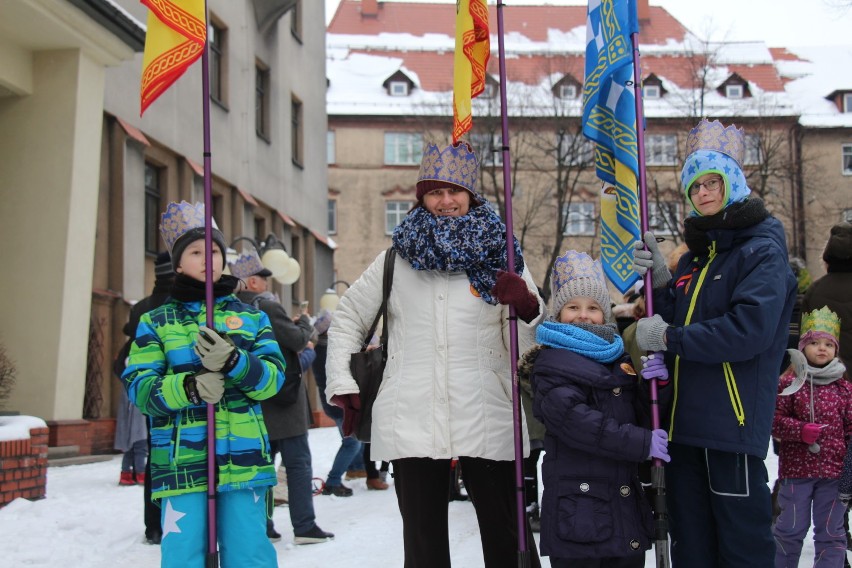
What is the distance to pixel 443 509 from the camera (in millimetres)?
4535

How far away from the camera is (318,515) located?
927cm

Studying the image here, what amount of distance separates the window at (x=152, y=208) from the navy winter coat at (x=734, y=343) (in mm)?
13581

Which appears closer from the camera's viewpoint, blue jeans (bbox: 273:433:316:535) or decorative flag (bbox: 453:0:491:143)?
decorative flag (bbox: 453:0:491:143)

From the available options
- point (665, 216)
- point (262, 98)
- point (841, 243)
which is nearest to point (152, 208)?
point (262, 98)

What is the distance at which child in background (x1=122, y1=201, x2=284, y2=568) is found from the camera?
4.35 meters

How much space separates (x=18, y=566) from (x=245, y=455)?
118 inches

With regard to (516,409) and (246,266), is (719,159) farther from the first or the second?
(246,266)

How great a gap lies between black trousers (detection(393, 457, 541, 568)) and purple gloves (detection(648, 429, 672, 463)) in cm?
73

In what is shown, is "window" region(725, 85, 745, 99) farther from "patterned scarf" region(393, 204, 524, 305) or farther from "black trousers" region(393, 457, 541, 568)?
"black trousers" region(393, 457, 541, 568)

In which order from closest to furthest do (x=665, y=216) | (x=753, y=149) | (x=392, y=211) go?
1. (x=665, y=216)
2. (x=753, y=149)
3. (x=392, y=211)

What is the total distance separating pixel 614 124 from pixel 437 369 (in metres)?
1.55

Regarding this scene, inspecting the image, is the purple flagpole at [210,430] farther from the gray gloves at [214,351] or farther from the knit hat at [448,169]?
the knit hat at [448,169]

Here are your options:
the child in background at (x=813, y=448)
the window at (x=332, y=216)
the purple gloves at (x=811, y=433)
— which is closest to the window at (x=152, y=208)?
the child in background at (x=813, y=448)

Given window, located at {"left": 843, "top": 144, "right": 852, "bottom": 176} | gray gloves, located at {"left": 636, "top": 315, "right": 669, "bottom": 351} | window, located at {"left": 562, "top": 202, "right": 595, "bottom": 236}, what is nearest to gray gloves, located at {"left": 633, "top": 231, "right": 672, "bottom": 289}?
gray gloves, located at {"left": 636, "top": 315, "right": 669, "bottom": 351}
